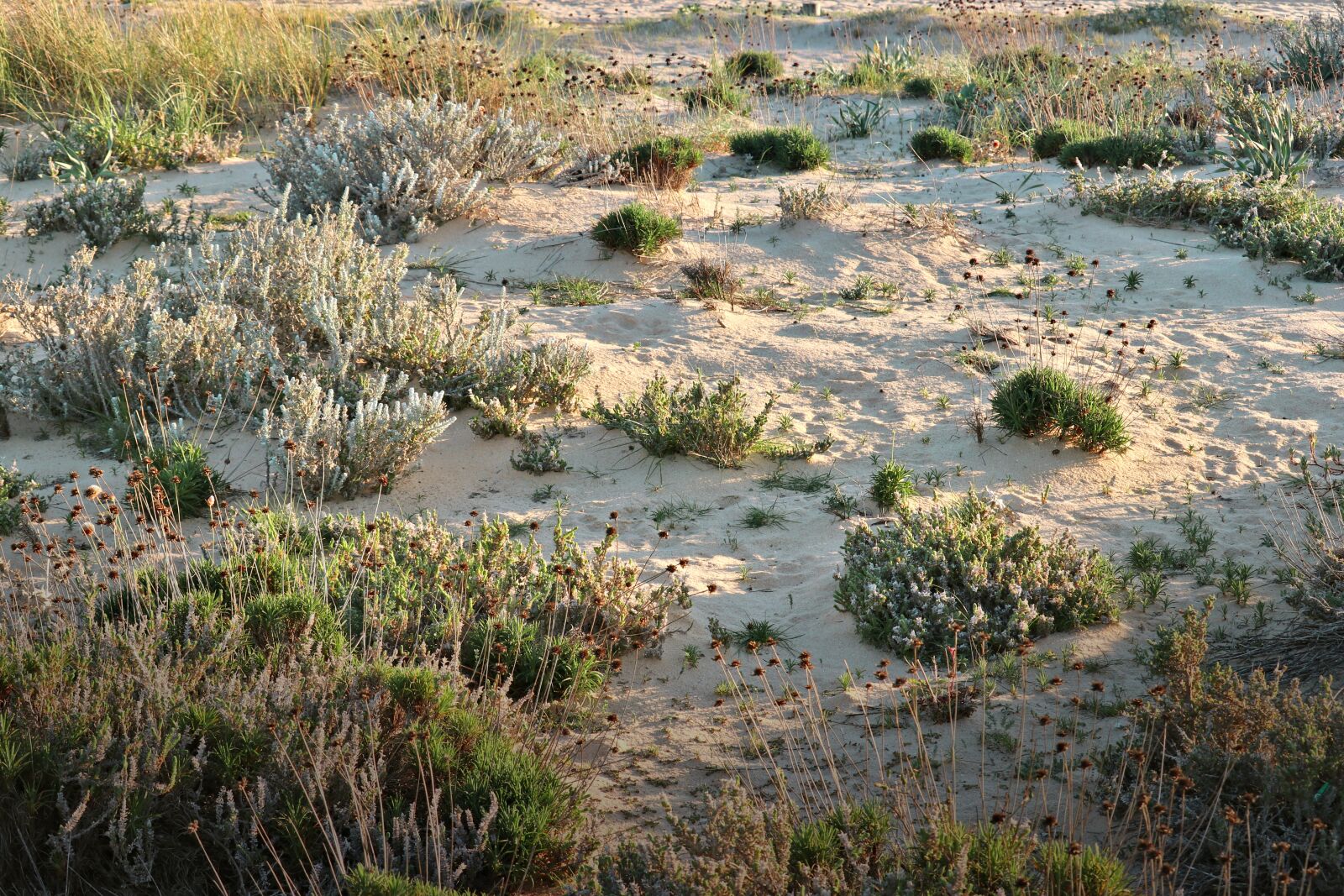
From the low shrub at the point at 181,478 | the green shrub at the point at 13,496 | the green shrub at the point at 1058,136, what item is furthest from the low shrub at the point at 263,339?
the green shrub at the point at 1058,136

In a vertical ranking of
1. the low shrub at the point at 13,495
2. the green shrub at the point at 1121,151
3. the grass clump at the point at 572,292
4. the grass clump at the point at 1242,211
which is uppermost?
the green shrub at the point at 1121,151

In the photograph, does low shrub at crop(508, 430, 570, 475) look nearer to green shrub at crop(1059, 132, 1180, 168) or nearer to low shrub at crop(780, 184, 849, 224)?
low shrub at crop(780, 184, 849, 224)

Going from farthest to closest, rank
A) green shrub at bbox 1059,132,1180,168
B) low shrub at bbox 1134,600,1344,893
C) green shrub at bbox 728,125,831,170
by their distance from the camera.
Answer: green shrub at bbox 728,125,831,170
green shrub at bbox 1059,132,1180,168
low shrub at bbox 1134,600,1344,893

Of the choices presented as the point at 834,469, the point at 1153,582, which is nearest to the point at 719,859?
the point at 1153,582

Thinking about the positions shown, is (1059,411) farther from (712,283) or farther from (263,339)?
(263,339)

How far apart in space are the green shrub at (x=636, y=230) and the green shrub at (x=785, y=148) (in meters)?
2.54

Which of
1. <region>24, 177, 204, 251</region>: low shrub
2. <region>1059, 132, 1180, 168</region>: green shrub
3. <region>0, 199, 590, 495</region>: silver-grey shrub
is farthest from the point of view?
<region>1059, 132, 1180, 168</region>: green shrub

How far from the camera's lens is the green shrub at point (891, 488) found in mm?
5070

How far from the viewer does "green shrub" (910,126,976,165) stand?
10336 millimetres

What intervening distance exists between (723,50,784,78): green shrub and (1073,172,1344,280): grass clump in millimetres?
5672

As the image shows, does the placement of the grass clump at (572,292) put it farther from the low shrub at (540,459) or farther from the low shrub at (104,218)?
the low shrub at (104,218)

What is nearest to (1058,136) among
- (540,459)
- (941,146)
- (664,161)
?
(941,146)

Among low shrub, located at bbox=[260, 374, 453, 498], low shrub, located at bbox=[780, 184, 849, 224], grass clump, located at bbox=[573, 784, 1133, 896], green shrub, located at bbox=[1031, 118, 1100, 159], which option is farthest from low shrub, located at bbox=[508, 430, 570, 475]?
green shrub, located at bbox=[1031, 118, 1100, 159]

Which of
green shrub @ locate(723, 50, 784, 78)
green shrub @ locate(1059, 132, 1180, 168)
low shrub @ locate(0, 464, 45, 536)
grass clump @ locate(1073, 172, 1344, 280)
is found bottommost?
low shrub @ locate(0, 464, 45, 536)
